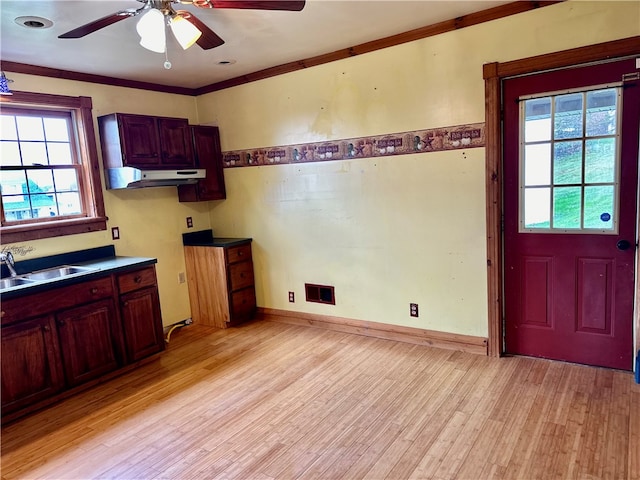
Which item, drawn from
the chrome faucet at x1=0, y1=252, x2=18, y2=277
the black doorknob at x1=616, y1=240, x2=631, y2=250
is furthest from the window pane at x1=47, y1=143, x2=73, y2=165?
the black doorknob at x1=616, y1=240, x2=631, y2=250

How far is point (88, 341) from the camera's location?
317cm

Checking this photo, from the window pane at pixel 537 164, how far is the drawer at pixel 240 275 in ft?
9.22

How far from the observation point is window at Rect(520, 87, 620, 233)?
2.76 metres

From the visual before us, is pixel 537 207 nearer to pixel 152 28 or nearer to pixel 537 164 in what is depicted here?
pixel 537 164

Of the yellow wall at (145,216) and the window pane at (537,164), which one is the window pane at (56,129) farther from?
the window pane at (537,164)

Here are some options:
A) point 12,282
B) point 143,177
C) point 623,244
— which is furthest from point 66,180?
point 623,244

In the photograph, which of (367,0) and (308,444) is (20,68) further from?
(308,444)

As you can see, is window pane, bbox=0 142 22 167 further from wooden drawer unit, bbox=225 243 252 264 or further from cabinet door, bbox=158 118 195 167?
wooden drawer unit, bbox=225 243 252 264

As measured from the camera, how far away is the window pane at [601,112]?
2.71m

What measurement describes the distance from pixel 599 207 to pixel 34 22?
A: 3.81 metres

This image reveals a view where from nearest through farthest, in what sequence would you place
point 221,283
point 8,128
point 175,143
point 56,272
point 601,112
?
1. point 601,112
2. point 8,128
3. point 56,272
4. point 175,143
5. point 221,283

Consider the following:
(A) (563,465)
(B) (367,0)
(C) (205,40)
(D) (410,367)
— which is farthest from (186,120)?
(A) (563,465)

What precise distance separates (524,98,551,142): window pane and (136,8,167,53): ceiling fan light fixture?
2444mm

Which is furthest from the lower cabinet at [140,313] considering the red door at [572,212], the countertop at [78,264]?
the red door at [572,212]
